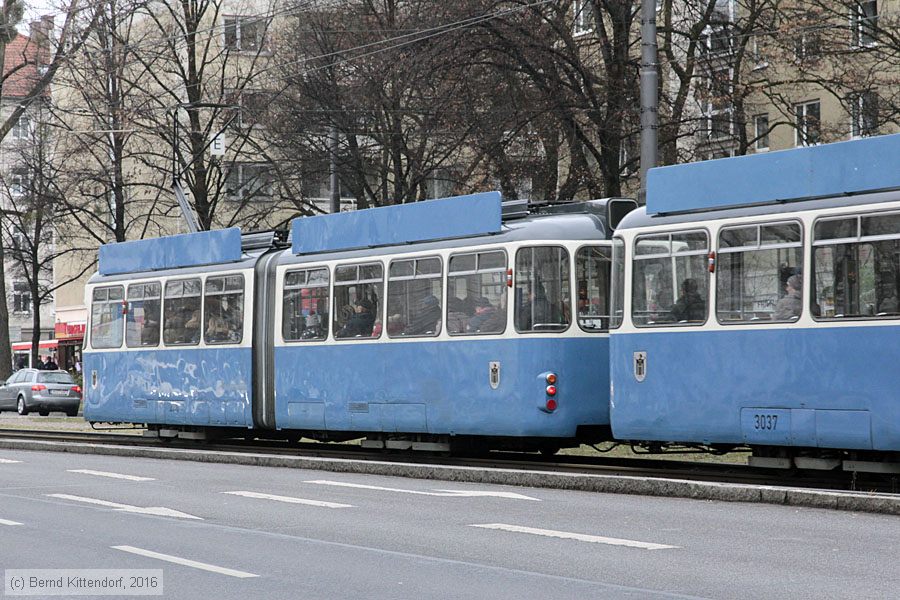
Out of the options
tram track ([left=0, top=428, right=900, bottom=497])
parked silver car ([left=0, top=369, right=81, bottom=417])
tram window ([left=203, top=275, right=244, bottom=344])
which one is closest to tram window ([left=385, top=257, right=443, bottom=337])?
tram track ([left=0, top=428, right=900, bottom=497])

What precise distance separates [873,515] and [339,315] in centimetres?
982

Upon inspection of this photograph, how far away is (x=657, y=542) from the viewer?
1059 cm

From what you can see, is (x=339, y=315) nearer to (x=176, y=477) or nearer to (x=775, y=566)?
(x=176, y=477)

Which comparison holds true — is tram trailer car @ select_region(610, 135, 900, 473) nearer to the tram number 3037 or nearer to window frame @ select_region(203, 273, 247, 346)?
the tram number 3037

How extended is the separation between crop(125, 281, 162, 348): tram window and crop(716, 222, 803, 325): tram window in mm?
11691

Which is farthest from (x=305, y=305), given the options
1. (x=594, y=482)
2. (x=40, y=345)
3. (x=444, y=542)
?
(x=40, y=345)

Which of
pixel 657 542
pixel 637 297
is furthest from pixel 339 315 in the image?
pixel 657 542

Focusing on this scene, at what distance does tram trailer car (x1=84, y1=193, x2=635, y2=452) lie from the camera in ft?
57.5

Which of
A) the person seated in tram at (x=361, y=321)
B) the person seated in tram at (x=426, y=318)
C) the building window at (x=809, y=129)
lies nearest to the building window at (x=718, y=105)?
the building window at (x=809, y=129)

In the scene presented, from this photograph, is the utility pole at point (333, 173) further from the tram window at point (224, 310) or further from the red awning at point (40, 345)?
the red awning at point (40, 345)

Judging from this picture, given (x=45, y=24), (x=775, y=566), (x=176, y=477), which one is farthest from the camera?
(x=45, y=24)

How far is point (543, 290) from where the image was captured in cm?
1753

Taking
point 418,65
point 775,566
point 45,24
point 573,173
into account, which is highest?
point 45,24

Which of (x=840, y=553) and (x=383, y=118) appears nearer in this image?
(x=840, y=553)
